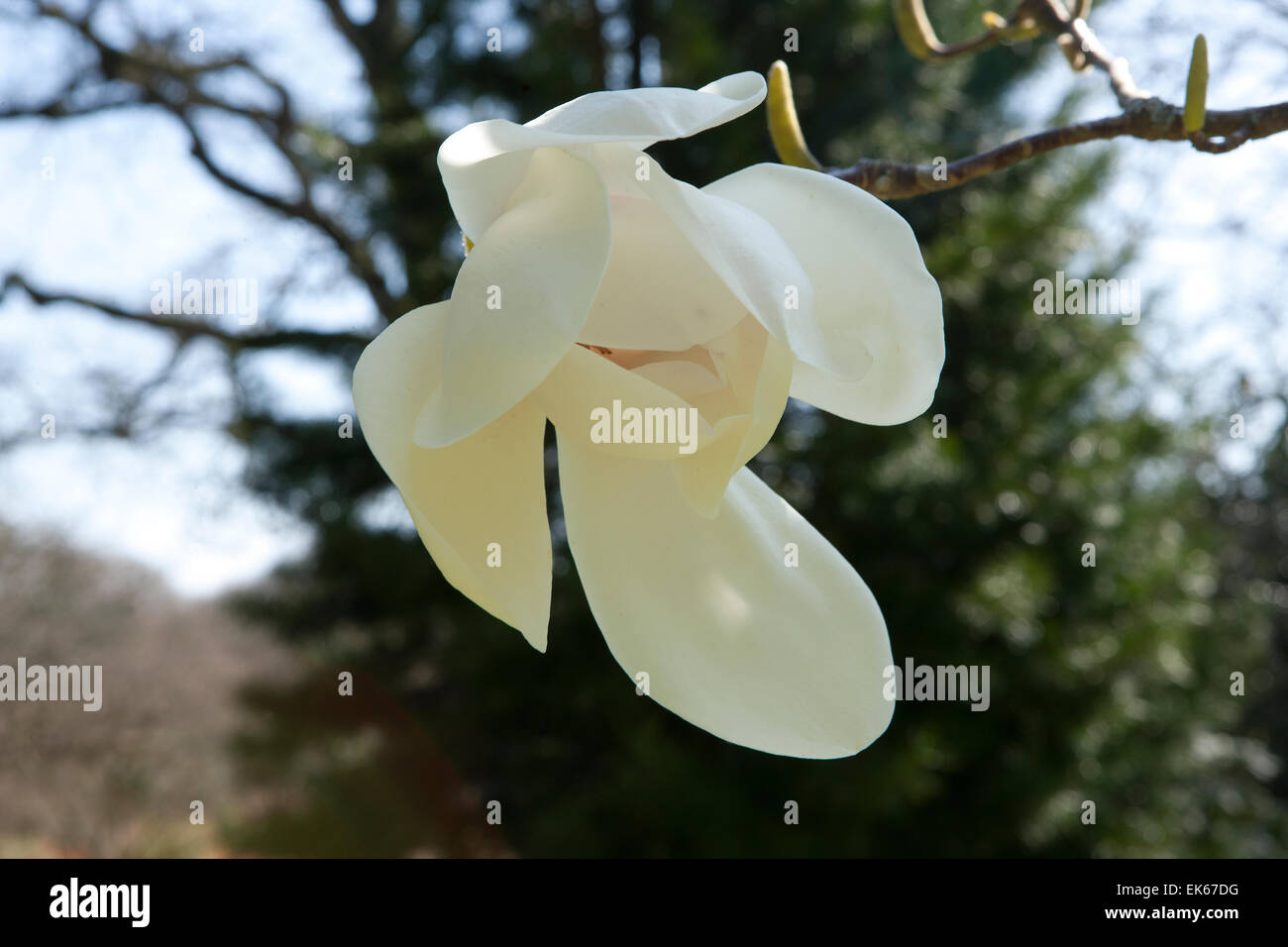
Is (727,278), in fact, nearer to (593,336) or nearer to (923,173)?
(593,336)

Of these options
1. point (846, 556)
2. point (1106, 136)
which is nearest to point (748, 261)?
point (1106, 136)

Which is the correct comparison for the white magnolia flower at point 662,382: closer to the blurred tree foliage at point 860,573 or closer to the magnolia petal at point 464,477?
the magnolia petal at point 464,477

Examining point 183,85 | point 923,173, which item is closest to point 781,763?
point 923,173

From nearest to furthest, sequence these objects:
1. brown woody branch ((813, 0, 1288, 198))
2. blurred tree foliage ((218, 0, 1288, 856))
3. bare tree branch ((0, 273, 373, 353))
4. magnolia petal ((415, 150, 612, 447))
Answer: magnolia petal ((415, 150, 612, 447))
brown woody branch ((813, 0, 1288, 198))
blurred tree foliage ((218, 0, 1288, 856))
bare tree branch ((0, 273, 373, 353))

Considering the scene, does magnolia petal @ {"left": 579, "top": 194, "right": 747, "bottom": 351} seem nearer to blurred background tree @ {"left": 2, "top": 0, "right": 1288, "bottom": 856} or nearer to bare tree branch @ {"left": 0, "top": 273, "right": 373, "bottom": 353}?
blurred background tree @ {"left": 2, "top": 0, "right": 1288, "bottom": 856}

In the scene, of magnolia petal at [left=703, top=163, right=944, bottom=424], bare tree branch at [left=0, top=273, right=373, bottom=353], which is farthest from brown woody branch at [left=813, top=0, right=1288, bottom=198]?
bare tree branch at [left=0, top=273, right=373, bottom=353]

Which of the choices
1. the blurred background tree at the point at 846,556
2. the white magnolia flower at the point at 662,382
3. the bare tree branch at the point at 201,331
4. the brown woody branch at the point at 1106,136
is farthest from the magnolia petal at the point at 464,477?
the bare tree branch at the point at 201,331
